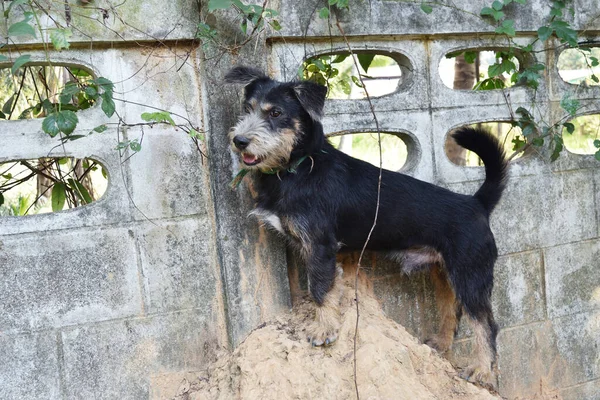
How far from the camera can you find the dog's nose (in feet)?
12.2

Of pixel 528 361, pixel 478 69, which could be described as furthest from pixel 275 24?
pixel 478 69

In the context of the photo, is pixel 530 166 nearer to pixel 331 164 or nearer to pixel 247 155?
pixel 331 164

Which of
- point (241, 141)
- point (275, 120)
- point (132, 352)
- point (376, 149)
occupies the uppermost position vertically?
point (275, 120)

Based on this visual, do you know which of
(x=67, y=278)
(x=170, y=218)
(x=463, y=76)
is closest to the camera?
(x=67, y=278)

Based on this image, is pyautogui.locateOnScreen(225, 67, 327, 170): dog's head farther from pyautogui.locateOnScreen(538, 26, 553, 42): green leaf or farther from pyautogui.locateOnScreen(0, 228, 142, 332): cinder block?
pyautogui.locateOnScreen(538, 26, 553, 42): green leaf

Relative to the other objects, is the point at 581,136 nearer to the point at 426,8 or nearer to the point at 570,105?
the point at 570,105

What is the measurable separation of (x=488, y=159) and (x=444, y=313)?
3.79 feet

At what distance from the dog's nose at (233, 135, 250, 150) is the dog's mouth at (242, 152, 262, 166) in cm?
6

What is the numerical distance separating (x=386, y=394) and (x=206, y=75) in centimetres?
219

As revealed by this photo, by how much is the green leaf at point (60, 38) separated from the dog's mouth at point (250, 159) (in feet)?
3.73

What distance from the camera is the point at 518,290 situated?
4.94 metres

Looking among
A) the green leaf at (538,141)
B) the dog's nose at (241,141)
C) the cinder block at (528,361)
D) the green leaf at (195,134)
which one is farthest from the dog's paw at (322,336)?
the green leaf at (538,141)

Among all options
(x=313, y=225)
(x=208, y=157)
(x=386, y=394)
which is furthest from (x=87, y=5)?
(x=386, y=394)

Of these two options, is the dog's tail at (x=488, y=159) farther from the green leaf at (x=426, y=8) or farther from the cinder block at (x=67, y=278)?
the cinder block at (x=67, y=278)
